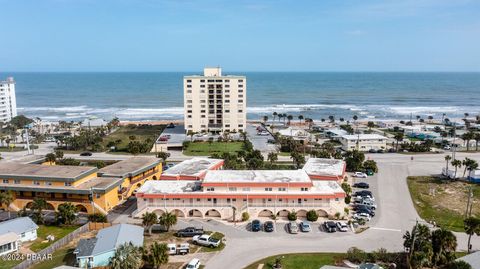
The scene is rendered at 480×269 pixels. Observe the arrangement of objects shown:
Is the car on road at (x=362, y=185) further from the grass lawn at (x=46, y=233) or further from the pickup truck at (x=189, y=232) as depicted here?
the grass lawn at (x=46, y=233)

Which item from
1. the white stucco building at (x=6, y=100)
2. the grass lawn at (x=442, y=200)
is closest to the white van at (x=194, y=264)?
the grass lawn at (x=442, y=200)

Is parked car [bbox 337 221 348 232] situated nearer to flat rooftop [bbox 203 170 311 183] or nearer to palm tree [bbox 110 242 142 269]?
flat rooftop [bbox 203 170 311 183]

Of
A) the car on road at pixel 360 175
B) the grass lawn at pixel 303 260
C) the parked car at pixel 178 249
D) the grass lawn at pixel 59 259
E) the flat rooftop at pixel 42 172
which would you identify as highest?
the flat rooftop at pixel 42 172

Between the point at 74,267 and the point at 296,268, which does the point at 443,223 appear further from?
the point at 74,267

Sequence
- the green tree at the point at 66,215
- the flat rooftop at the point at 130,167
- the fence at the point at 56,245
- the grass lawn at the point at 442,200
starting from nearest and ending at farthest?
the fence at the point at 56,245 → the green tree at the point at 66,215 → the grass lawn at the point at 442,200 → the flat rooftop at the point at 130,167

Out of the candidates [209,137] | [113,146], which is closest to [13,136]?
[113,146]

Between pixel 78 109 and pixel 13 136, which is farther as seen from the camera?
pixel 78 109
